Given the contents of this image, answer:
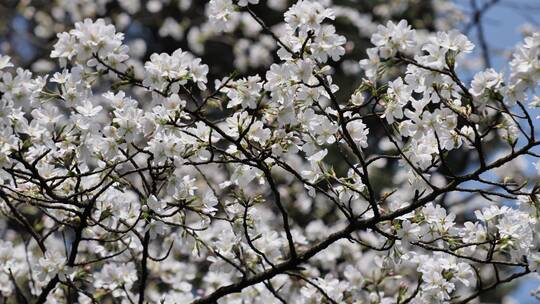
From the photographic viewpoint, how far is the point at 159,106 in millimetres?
2375

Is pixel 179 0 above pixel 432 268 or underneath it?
above

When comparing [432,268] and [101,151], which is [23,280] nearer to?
[101,151]

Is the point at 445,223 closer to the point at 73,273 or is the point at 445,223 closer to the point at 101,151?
the point at 101,151

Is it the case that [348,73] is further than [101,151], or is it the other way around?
[348,73]

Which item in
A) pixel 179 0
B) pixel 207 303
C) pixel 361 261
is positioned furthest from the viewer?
pixel 179 0

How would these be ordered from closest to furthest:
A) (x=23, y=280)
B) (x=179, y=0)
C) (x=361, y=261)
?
(x=23, y=280)
(x=361, y=261)
(x=179, y=0)

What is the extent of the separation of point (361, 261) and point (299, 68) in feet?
9.03

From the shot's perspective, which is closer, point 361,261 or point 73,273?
point 73,273

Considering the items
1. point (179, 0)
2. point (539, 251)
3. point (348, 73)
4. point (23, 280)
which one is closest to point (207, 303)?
point (539, 251)

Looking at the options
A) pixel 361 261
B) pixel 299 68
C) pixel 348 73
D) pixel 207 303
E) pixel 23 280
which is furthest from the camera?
pixel 348 73

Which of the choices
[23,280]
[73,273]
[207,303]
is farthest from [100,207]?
[23,280]

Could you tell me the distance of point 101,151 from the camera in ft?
8.16

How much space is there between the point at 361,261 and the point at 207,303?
7.49 feet

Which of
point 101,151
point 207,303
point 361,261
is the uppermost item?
point 361,261
